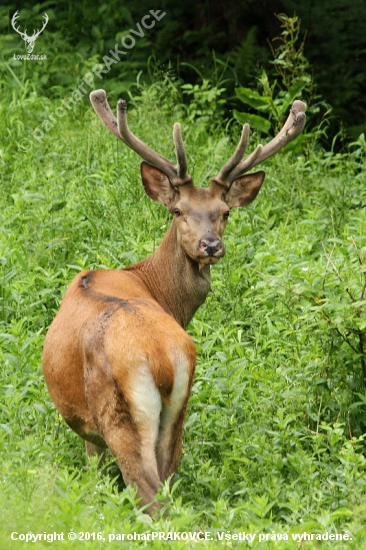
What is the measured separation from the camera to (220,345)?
7094 millimetres

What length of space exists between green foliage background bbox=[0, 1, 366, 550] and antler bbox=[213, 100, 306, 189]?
2.28 feet

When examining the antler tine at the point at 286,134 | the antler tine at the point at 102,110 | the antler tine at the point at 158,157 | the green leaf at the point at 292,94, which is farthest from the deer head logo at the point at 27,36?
the antler tine at the point at 158,157

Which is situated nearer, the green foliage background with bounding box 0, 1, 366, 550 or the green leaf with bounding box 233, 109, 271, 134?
the green foliage background with bounding box 0, 1, 366, 550

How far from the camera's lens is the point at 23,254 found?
7.74 m

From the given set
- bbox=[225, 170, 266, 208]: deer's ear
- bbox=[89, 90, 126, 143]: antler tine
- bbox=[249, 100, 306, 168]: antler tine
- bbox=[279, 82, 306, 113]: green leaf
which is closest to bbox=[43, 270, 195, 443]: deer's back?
bbox=[225, 170, 266, 208]: deer's ear

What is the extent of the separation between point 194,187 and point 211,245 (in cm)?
64

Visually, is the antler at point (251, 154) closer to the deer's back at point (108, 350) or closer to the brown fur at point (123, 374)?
the brown fur at point (123, 374)

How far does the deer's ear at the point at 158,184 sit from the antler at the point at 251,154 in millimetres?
284

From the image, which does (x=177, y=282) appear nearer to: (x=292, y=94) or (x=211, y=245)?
(x=211, y=245)

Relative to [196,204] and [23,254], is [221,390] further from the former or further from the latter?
[23,254]

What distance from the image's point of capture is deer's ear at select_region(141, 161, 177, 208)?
6715mm

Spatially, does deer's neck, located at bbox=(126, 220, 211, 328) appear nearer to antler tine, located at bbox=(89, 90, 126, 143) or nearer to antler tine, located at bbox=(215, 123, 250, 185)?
antler tine, located at bbox=(215, 123, 250, 185)

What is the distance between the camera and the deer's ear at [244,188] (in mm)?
7014

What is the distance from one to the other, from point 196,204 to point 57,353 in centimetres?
148
